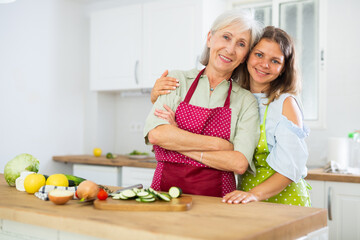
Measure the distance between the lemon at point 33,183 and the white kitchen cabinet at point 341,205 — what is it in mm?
1948

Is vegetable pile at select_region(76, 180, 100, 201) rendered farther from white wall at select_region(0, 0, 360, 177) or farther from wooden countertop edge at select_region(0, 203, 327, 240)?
white wall at select_region(0, 0, 360, 177)

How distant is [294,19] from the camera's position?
147 inches

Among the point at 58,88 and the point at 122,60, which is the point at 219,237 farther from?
the point at 58,88

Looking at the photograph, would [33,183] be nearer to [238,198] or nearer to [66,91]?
[238,198]

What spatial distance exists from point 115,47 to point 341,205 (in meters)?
2.57

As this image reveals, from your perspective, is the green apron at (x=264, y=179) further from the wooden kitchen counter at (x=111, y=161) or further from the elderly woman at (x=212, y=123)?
the wooden kitchen counter at (x=111, y=161)

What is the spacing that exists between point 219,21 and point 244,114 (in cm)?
44

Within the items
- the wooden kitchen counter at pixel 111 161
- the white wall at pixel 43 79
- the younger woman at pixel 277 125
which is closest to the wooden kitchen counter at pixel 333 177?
the younger woman at pixel 277 125

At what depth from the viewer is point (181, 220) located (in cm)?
122

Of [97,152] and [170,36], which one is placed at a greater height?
[170,36]

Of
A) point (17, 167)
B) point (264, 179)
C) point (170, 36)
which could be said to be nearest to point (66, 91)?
point (170, 36)

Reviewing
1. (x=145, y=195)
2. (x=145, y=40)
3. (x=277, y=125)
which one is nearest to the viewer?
(x=145, y=195)

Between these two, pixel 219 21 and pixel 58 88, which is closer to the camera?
pixel 219 21

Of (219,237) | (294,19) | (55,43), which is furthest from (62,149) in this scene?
(219,237)
